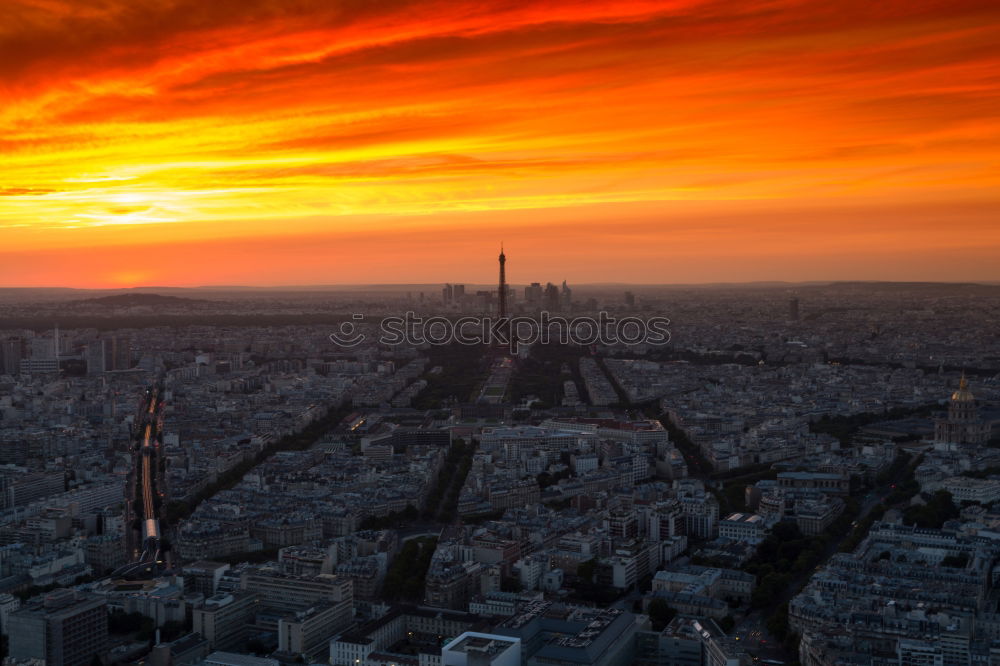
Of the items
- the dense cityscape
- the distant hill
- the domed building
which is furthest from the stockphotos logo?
the distant hill

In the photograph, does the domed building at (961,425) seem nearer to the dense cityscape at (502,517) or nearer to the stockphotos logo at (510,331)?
the dense cityscape at (502,517)

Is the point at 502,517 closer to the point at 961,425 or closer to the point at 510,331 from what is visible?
the point at 961,425

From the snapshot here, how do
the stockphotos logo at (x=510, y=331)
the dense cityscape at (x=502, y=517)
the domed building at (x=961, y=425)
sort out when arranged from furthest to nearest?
the stockphotos logo at (x=510, y=331) → the domed building at (x=961, y=425) → the dense cityscape at (x=502, y=517)

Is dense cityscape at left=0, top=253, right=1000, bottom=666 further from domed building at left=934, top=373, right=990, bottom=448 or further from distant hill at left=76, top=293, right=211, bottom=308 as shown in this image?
distant hill at left=76, top=293, right=211, bottom=308

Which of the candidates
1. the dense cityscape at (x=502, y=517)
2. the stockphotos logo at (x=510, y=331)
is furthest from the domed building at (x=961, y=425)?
the stockphotos logo at (x=510, y=331)

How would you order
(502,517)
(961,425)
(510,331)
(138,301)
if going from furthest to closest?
(138,301) < (510,331) < (961,425) < (502,517)

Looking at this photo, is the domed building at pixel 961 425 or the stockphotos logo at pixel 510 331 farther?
the stockphotos logo at pixel 510 331

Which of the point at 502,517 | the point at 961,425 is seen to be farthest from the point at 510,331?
the point at 502,517

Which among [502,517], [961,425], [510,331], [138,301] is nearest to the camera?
[502,517]
